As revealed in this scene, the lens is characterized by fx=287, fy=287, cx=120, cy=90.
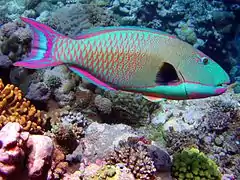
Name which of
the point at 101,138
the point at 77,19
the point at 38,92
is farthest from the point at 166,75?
the point at 77,19

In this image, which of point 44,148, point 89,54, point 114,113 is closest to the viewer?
point 89,54

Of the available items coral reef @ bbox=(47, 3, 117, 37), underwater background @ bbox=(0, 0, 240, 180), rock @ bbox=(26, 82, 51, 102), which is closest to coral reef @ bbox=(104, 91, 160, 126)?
underwater background @ bbox=(0, 0, 240, 180)

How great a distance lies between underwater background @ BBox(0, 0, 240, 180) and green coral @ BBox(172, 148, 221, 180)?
0.6 inches

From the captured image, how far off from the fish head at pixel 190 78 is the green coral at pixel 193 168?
2.45 meters

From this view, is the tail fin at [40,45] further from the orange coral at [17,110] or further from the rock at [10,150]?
the orange coral at [17,110]

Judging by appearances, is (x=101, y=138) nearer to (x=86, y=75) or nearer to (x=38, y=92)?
(x=38, y=92)

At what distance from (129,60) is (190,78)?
0.48m

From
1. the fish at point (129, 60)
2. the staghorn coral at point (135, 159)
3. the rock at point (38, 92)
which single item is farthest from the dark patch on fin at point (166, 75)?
the rock at point (38, 92)

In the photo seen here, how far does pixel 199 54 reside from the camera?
2264 millimetres

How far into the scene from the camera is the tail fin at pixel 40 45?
2156 mm

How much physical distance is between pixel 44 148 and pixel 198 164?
97.3 inches

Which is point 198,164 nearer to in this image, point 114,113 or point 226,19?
point 114,113

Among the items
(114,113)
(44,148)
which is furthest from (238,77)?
(44,148)

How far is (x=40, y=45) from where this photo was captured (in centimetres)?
219
